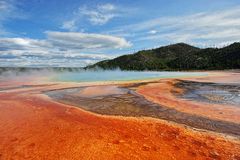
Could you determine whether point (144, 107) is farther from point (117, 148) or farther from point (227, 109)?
point (117, 148)

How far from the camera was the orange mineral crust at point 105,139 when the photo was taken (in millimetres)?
6066

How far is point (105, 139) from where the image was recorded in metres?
7.12

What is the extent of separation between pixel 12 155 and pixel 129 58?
131083mm

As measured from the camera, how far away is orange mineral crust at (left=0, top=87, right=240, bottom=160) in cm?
607

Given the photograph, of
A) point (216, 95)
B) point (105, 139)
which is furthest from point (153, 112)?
point (216, 95)

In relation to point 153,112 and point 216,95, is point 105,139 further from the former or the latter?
point 216,95

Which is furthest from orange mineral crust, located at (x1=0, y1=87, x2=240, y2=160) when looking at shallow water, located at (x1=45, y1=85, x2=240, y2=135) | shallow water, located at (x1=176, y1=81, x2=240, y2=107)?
shallow water, located at (x1=176, y1=81, x2=240, y2=107)

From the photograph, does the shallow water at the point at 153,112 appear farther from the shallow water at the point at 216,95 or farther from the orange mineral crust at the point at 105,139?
the shallow water at the point at 216,95

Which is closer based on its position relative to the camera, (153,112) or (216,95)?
(153,112)

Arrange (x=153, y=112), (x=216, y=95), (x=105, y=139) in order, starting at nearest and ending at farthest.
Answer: (x=105, y=139) → (x=153, y=112) → (x=216, y=95)

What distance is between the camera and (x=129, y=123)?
28.8ft

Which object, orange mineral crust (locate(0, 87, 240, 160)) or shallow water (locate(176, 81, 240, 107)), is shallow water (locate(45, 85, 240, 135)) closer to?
orange mineral crust (locate(0, 87, 240, 160))

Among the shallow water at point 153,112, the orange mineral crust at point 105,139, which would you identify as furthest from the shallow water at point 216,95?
the orange mineral crust at point 105,139

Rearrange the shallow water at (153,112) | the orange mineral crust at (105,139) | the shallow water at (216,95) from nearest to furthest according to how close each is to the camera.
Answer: the orange mineral crust at (105,139) → the shallow water at (153,112) → the shallow water at (216,95)
